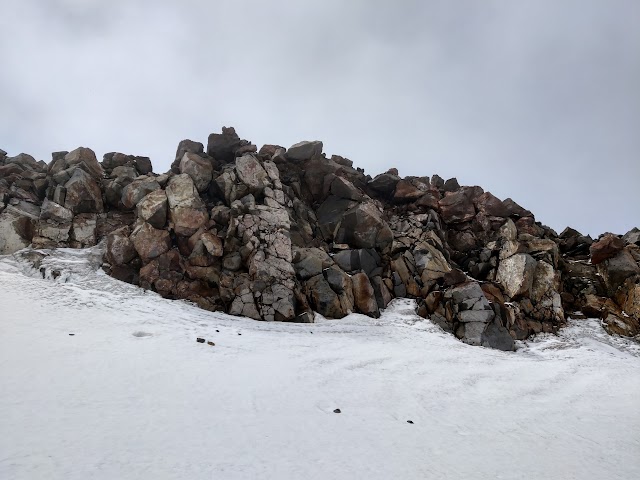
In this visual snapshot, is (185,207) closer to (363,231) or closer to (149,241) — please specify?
(149,241)

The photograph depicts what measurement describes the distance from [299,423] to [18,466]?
5.63 meters

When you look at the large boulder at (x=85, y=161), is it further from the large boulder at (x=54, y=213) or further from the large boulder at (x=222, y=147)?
the large boulder at (x=222, y=147)

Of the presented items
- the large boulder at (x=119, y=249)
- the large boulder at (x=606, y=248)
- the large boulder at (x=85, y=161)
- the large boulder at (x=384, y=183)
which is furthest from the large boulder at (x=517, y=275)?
the large boulder at (x=85, y=161)

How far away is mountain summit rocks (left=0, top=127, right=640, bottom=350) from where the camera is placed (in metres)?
21.3

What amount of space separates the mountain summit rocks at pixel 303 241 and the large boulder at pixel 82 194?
8 cm

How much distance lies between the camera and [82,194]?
24359 mm

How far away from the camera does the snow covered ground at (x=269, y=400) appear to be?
23.1 ft

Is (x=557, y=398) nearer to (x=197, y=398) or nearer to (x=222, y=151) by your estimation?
(x=197, y=398)

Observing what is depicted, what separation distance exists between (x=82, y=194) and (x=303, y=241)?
51.6ft

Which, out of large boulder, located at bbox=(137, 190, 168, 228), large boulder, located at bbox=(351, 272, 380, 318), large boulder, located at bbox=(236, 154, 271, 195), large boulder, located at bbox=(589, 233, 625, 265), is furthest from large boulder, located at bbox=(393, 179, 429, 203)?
large boulder, located at bbox=(137, 190, 168, 228)

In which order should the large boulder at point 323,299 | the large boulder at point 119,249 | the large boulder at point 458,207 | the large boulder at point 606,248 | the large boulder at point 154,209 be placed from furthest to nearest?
the large boulder at point 458,207 → the large boulder at point 606,248 → the large boulder at point 154,209 → the large boulder at point 119,249 → the large boulder at point 323,299

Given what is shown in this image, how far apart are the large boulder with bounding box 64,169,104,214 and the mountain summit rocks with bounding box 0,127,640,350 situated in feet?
0.27

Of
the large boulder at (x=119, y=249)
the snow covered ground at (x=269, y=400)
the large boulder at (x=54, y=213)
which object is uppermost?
the large boulder at (x=54, y=213)

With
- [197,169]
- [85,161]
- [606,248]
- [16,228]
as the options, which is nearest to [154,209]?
[197,169]
